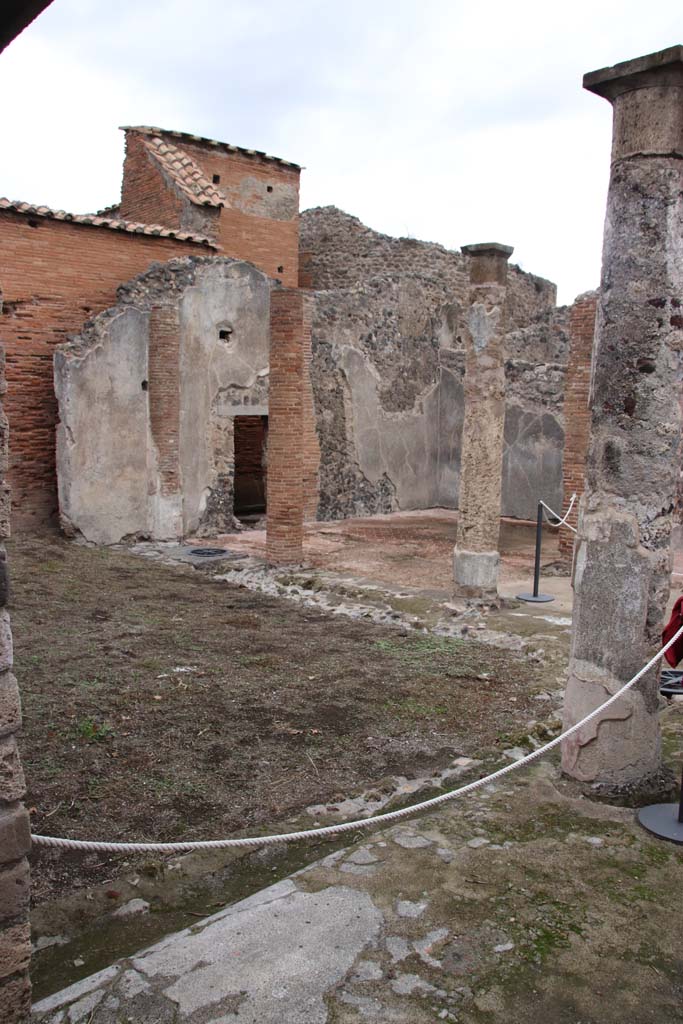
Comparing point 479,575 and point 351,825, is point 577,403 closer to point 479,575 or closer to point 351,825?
point 479,575

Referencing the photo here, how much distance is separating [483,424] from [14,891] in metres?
6.44

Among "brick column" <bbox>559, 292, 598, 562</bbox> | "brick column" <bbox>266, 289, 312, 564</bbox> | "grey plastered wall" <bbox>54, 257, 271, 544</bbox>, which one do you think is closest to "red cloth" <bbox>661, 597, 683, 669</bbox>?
"brick column" <bbox>559, 292, 598, 562</bbox>

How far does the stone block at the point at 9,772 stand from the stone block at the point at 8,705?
0.09 ft

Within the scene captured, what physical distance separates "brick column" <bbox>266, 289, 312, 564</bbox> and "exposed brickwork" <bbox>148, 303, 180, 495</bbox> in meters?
2.04

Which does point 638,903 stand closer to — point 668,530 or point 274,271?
point 668,530

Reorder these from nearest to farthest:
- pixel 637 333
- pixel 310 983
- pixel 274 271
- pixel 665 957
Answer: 1. pixel 310 983
2. pixel 665 957
3. pixel 637 333
4. pixel 274 271

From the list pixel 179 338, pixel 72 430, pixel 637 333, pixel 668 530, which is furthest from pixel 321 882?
pixel 179 338

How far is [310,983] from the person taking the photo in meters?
2.62

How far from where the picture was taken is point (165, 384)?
11492mm

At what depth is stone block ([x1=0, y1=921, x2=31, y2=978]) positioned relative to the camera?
226 cm

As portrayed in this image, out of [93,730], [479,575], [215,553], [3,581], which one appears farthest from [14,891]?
[215,553]

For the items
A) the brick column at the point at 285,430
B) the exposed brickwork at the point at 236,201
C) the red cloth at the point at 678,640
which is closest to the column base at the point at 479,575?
the brick column at the point at 285,430

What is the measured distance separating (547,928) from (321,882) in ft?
2.68

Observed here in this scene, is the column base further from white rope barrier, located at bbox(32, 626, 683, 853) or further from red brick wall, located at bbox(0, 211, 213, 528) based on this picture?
red brick wall, located at bbox(0, 211, 213, 528)
